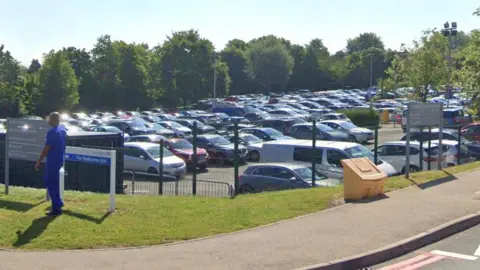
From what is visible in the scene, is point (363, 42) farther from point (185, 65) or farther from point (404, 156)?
point (404, 156)

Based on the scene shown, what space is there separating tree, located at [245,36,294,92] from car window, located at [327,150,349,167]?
241ft

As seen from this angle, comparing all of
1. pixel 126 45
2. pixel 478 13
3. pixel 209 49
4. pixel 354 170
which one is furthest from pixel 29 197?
pixel 209 49

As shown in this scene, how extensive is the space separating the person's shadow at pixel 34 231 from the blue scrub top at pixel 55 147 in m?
0.88

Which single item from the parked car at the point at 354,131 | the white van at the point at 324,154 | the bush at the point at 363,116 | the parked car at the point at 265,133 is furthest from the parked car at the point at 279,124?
the white van at the point at 324,154

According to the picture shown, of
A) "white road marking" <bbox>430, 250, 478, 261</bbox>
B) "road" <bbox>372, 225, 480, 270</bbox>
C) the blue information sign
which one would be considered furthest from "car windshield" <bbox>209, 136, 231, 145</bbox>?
"white road marking" <bbox>430, 250, 478, 261</bbox>

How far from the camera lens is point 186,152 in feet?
85.9

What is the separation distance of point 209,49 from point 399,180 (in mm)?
57603

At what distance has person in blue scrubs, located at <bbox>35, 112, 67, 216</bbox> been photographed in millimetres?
10023

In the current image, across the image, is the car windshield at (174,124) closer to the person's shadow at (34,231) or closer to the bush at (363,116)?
the bush at (363,116)

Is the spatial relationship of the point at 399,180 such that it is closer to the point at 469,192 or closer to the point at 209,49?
the point at 469,192

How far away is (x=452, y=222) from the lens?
10484 millimetres

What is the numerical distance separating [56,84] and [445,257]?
51.1 m

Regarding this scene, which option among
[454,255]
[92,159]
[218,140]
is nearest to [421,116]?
[454,255]

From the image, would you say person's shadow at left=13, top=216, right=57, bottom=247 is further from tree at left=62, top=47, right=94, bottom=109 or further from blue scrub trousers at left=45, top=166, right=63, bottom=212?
tree at left=62, top=47, right=94, bottom=109
